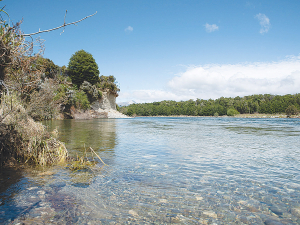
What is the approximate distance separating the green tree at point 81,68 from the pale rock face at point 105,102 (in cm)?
635

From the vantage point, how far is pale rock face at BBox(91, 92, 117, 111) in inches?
2265

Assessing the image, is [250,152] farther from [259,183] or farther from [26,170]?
[26,170]

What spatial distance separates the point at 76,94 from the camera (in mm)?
48719

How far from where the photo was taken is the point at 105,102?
6088 cm

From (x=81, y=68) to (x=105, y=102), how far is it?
40.6 feet

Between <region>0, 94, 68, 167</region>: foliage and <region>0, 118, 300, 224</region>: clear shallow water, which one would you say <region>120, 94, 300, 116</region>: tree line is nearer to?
<region>0, 94, 68, 167</region>: foliage

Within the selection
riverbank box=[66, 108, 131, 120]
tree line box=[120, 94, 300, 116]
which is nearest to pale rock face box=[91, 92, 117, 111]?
riverbank box=[66, 108, 131, 120]

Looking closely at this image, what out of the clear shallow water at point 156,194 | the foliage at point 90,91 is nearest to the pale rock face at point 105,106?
the foliage at point 90,91

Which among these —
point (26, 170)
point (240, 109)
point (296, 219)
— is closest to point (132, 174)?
point (26, 170)

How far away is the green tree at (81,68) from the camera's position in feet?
182

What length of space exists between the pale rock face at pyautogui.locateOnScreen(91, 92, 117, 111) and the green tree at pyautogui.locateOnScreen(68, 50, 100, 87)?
635 centimetres

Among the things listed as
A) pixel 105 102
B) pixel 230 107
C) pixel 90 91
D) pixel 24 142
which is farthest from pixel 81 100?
pixel 230 107

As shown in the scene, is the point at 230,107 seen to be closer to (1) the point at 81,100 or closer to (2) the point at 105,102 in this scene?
(2) the point at 105,102

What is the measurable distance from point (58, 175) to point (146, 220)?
11.8 ft
